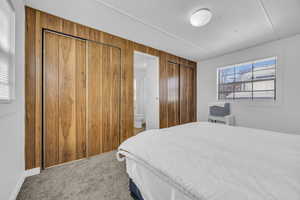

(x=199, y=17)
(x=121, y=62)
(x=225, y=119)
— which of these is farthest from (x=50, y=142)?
(x=225, y=119)

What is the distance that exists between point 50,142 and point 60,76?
3.61 ft

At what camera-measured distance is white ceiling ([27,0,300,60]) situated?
168cm

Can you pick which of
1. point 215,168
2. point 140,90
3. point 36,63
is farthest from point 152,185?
point 140,90

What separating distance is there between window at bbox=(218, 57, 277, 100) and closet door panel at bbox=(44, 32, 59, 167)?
437cm

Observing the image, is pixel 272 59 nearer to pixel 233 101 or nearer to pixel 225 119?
pixel 233 101

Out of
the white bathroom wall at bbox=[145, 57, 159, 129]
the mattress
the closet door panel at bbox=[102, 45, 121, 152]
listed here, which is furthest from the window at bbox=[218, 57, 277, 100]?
the mattress

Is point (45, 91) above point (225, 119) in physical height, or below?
above

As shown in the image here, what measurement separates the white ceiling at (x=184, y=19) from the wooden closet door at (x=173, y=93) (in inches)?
36.3

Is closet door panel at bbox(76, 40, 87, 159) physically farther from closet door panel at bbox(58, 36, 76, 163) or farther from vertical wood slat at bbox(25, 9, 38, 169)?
vertical wood slat at bbox(25, 9, 38, 169)

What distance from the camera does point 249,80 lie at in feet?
10.5

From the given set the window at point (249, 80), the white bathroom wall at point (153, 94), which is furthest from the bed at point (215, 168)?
the window at point (249, 80)

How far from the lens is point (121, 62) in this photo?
2.59m

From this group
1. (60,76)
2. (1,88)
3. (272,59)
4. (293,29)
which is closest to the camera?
(1,88)

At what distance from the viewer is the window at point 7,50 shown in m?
1.11
